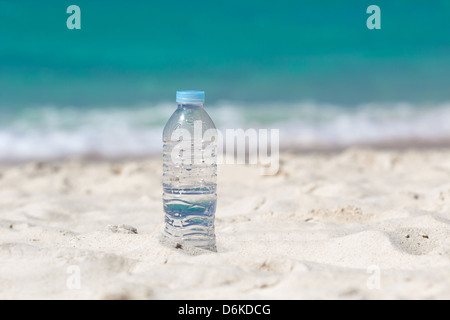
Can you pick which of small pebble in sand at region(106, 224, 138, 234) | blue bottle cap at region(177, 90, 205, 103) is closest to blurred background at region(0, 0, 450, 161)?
small pebble in sand at region(106, 224, 138, 234)

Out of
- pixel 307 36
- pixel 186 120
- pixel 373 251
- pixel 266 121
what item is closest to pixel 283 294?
pixel 373 251

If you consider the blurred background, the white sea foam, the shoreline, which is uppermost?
the blurred background

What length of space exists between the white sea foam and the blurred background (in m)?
0.07

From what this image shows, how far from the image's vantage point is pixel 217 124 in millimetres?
10266

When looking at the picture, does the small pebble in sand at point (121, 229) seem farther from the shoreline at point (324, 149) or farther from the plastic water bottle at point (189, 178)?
the shoreline at point (324, 149)

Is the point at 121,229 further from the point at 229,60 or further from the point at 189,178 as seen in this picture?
the point at 229,60

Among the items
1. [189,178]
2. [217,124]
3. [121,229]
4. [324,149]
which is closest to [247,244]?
[189,178]

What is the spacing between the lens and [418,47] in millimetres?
12688

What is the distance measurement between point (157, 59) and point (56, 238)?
33.6ft

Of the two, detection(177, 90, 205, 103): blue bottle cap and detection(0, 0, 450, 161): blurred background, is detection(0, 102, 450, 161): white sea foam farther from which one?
detection(177, 90, 205, 103): blue bottle cap

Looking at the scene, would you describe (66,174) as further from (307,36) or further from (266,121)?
(307,36)

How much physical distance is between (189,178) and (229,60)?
33.1 feet

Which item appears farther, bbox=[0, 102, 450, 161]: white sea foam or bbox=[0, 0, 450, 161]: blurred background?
bbox=[0, 0, 450, 161]: blurred background

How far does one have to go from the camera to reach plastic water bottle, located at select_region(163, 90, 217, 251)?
2.47 metres
